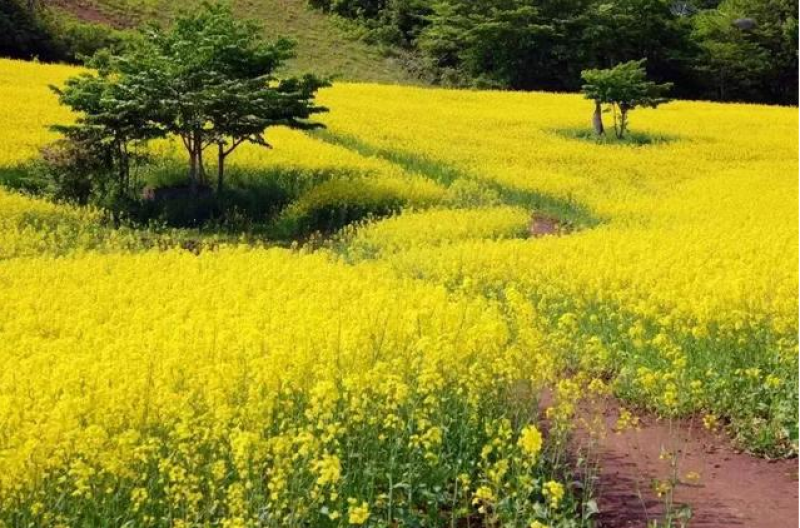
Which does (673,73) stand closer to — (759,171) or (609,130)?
(609,130)

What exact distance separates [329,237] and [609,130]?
56.5ft

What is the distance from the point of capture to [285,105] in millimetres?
18344

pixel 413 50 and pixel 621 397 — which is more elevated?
pixel 413 50

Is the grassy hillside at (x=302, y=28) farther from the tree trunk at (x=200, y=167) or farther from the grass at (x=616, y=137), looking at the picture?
the tree trunk at (x=200, y=167)

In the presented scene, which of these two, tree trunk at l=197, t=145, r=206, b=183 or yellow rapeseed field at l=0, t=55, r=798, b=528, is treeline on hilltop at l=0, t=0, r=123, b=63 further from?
tree trunk at l=197, t=145, r=206, b=183

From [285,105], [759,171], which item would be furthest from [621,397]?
[759,171]

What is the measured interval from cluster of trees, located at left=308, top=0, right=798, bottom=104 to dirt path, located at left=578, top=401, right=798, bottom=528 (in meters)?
44.2

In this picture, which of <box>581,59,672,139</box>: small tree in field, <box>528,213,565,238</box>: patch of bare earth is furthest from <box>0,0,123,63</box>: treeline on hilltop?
<box>528,213,565,238</box>: patch of bare earth

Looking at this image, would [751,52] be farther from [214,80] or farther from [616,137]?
[214,80]

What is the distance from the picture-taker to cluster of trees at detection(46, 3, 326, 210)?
57.0 ft

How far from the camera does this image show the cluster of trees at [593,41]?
51.8 m

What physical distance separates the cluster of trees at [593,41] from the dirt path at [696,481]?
1741 inches

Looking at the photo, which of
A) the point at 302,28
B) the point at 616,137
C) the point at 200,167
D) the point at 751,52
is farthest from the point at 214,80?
the point at 751,52

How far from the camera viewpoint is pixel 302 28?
52.7 meters
